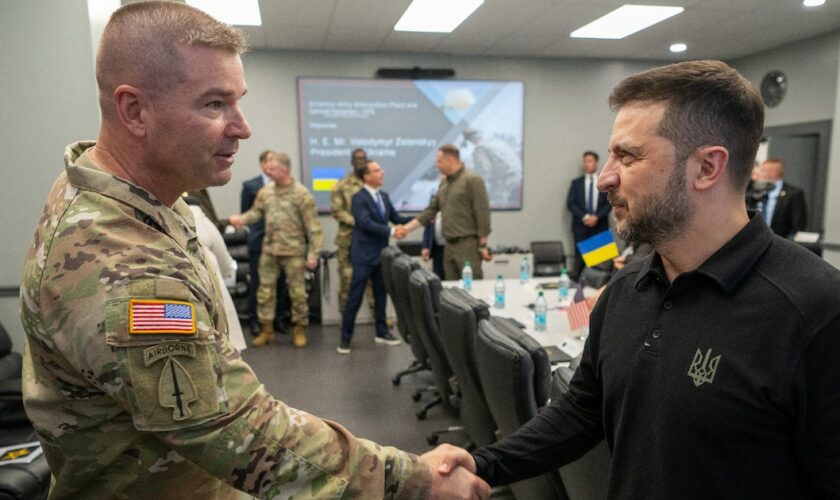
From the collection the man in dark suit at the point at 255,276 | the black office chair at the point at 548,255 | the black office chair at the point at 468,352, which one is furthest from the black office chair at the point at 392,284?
the black office chair at the point at 548,255

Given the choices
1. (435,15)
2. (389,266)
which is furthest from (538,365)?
(435,15)

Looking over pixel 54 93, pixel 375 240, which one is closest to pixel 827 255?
pixel 375 240

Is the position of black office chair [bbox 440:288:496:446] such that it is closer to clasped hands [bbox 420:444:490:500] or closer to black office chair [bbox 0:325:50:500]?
clasped hands [bbox 420:444:490:500]

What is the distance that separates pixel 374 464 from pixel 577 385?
0.51 m

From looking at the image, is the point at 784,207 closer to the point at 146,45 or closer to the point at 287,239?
the point at 287,239

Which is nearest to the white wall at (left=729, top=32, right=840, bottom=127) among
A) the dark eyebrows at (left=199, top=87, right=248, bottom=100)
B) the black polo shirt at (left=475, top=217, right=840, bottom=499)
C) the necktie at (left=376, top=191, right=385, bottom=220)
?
the necktie at (left=376, top=191, right=385, bottom=220)

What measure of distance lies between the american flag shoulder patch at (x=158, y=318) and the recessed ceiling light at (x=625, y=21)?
5230mm

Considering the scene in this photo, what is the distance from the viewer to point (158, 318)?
2.62ft

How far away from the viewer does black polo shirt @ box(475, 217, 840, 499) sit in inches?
32.0

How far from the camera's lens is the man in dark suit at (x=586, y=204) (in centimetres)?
692

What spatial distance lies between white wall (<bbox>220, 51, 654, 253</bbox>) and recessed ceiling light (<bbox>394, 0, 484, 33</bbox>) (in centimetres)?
113

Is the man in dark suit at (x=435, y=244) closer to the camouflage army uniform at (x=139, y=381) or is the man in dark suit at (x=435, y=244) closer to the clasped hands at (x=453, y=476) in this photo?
the clasped hands at (x=453, y=476)

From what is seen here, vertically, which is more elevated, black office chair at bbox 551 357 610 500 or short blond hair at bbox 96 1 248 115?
short blond hair at bbox 96 1 248 115

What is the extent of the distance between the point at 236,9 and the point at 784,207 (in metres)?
5.83
